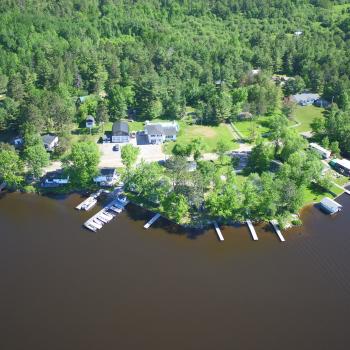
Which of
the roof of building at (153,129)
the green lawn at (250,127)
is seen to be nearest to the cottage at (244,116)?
the green lawn at (250,127)

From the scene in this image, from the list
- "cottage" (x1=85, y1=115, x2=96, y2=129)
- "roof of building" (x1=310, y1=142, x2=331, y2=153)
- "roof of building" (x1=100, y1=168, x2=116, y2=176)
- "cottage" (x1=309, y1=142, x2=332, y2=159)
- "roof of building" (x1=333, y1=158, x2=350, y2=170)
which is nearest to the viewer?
"roof of building" (x1=100, y1=168, x2=116, y2=176)

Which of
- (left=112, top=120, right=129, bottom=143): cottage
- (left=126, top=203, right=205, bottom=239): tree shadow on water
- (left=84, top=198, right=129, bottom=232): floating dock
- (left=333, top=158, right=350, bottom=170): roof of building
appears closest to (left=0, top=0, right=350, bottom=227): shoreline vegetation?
(left=126, top=203, right=205, bottom=239): tree shadow on water

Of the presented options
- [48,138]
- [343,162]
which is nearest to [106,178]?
[48,138]

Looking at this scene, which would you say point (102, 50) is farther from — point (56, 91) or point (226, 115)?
point (226, 115)

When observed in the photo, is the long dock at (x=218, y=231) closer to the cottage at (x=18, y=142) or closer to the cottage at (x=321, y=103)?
the cottage at (x=18, y=142)

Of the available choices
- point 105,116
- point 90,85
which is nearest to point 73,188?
point 105,116

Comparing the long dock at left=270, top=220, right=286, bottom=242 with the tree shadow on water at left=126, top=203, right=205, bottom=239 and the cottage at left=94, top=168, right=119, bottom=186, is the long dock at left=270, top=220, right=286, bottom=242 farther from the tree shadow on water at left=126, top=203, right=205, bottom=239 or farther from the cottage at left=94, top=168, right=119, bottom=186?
the cottage at left=94, top=168, right=119, bottom=186
